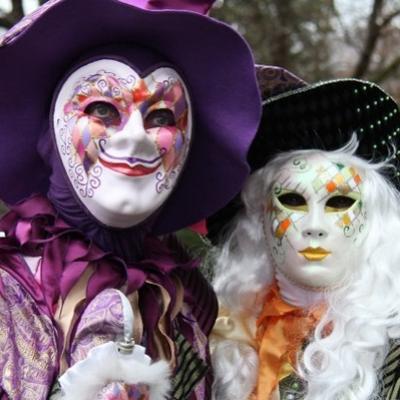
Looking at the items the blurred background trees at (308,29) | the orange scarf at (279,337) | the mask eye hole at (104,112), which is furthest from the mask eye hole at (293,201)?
the blurred background trees at (308,29)

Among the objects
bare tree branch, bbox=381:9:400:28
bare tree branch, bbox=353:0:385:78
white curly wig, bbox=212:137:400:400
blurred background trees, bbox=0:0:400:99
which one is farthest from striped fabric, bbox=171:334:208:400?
bare tree branch, bbox=381:9:400:28

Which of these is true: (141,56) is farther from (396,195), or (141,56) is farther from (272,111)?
(396,195)

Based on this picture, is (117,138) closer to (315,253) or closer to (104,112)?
(104,112)

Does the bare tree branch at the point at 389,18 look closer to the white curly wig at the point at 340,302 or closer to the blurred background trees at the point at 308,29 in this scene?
the blurred background trees at the point at 308,29

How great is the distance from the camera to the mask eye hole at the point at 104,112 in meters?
1.62

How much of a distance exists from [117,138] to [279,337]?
0.63 m

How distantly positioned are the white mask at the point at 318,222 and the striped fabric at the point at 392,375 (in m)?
0.19

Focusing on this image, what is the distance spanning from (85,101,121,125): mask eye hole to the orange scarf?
0.62 metres

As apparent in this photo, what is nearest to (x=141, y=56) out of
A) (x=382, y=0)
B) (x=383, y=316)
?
(x=383, y=316)

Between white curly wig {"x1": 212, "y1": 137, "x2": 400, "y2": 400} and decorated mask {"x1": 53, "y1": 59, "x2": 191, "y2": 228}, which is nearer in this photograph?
decorated mask {"x1": 53, "y1": 59, "x2": 191, "y2": 228}

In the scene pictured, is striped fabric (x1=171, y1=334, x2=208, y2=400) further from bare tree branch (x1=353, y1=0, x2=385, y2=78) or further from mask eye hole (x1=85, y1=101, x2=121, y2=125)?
bare tree branch (x1=353, y1=0, x2=385, y2=78)

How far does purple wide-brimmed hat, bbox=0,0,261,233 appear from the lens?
5.37ft

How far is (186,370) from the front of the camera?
1749 mm

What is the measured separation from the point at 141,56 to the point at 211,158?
31cm
